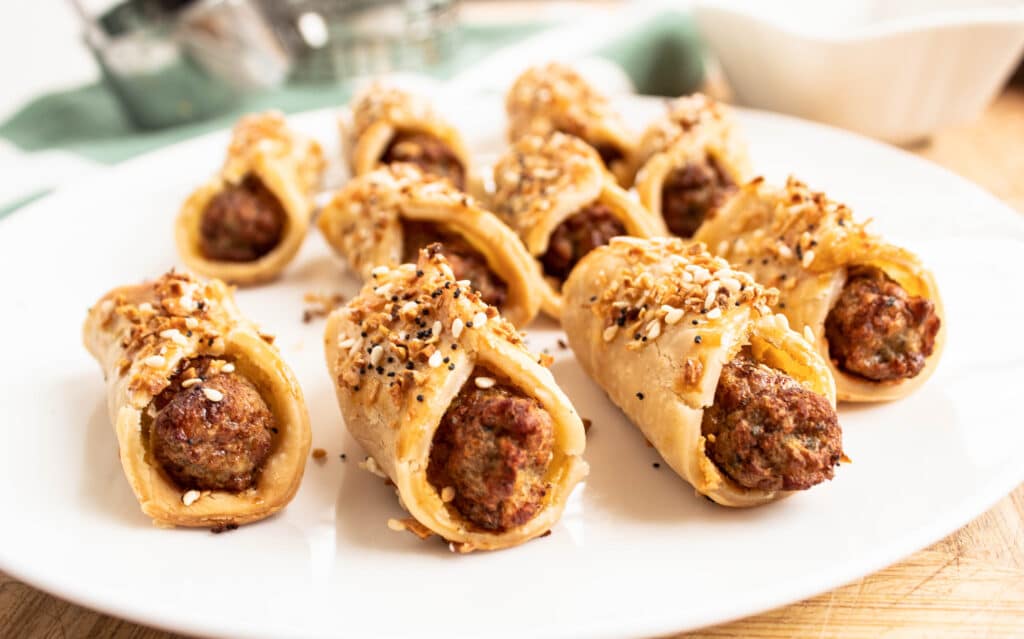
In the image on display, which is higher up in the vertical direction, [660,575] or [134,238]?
[660,575]

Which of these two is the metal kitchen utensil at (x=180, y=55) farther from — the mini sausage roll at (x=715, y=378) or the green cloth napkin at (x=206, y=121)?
the mini sausage roll at (x=715, y=378)

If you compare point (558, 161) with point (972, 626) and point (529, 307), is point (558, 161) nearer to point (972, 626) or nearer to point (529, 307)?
point (529, 307)

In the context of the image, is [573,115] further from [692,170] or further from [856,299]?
[856,299]

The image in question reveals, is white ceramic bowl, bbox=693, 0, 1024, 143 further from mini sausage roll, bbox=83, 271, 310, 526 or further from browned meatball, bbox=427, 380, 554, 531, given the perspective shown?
mini sausage roll, bbox=83, 271, 310, 526

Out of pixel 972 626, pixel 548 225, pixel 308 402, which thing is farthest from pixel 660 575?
pixel 548 225

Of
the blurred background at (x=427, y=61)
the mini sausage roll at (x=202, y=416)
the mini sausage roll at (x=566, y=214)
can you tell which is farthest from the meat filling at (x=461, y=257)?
the blurred background at (x=427, y=61)
